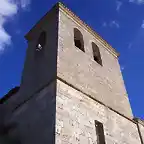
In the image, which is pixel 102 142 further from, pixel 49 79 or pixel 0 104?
pixel 0 104

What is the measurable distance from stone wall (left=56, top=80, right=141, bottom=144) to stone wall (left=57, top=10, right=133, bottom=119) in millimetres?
439

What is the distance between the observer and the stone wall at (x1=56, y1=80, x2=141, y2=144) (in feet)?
19.8

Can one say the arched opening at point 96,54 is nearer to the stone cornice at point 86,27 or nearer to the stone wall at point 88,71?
the stone wall at point 88,71

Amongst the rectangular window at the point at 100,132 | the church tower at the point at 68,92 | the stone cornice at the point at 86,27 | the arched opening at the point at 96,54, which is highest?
the stone cornice at the point at 86,27

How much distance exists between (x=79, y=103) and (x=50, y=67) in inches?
61.6

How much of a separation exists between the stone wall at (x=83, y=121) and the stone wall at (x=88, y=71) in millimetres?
439

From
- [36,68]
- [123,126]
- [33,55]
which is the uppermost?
[33,55]

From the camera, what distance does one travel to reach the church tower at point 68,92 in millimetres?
6341

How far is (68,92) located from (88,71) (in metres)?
1.96

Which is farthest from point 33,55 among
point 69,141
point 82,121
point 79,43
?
point 69,141

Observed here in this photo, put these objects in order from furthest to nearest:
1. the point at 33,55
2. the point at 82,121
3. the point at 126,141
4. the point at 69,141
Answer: the point at 33,55 < the point at 126,141 < the point at 82,121 < the point at 69,141

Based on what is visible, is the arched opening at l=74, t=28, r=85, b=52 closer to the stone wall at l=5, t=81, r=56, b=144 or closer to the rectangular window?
the stone wall at l=5, t=81, r=56, b=144

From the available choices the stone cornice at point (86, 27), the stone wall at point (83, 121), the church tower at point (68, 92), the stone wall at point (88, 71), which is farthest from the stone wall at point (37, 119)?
the stone cornice at point (86, 27)

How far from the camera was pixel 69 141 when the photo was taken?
5.81m
